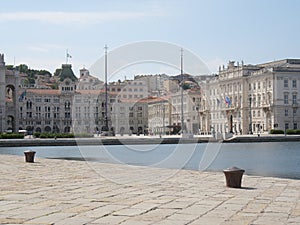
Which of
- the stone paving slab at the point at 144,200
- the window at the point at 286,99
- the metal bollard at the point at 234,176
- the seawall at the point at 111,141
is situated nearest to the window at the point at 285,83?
the window at the point at 286,99

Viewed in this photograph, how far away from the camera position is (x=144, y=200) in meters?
11.7

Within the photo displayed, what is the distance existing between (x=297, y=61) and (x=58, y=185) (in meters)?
91.5

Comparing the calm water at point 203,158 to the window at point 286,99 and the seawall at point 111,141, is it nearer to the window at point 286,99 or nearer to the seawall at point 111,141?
the seawall at point 111,141

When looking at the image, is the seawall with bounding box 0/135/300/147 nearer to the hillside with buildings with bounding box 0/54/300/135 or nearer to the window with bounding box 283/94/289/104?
the hillside with buildings with bounding box 0/54/300/135

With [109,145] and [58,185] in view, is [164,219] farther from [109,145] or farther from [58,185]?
[109,145]

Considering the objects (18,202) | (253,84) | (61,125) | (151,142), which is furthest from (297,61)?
(18,202)

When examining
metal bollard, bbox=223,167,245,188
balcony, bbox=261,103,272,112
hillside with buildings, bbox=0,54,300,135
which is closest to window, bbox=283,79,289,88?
hillside with buildings, bbox=0,54,300,135

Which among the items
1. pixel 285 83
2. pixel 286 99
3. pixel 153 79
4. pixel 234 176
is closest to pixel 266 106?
pixel 286 99

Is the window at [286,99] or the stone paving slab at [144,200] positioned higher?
the window at [286,99]

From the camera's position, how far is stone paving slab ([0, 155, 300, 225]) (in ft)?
31.2

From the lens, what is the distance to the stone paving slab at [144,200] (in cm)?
951

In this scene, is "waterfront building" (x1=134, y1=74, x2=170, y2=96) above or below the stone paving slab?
above

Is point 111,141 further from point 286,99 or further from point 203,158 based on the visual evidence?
point 286,99

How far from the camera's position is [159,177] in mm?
17578
